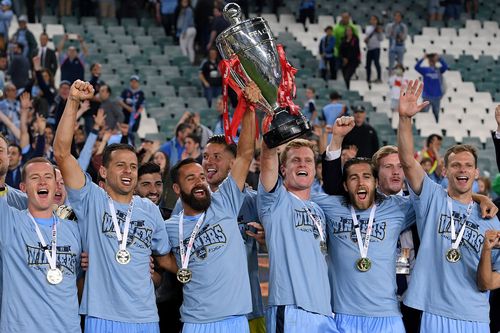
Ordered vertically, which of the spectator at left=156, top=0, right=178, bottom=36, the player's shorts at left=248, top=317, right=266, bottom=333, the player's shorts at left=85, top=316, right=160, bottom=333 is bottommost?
the player's shorts at left=248, top=317, right=266, bottom=333

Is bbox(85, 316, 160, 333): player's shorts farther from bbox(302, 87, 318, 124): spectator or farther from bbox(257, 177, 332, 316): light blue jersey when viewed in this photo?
bbox(302, 87, 318, 124): spectator

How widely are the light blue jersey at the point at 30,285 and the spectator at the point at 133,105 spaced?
10911 millimetres

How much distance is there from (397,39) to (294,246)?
16726 millimetres

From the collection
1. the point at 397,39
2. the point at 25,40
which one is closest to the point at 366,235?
the point at 25,40

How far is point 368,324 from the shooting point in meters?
7.53

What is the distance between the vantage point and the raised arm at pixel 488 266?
23.7ft

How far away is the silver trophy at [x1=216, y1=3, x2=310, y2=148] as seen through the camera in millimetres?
7012

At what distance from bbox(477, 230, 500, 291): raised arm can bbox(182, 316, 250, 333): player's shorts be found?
1.62m

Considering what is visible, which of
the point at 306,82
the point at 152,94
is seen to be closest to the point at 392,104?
the point at 306,82

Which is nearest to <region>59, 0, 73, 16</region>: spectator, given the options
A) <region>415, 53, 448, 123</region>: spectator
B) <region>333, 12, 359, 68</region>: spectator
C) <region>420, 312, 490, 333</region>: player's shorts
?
<region>333, 12, 359, 68</region>: spectator

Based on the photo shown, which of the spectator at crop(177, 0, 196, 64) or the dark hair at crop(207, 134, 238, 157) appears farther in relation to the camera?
the spectator at crop(177, 0, 196, 64)

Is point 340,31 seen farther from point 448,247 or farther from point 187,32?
point 448,247

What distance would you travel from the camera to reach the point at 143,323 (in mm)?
7145

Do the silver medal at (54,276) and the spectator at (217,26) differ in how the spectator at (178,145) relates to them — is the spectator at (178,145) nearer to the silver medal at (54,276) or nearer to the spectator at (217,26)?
the silver medal at (54,276)
